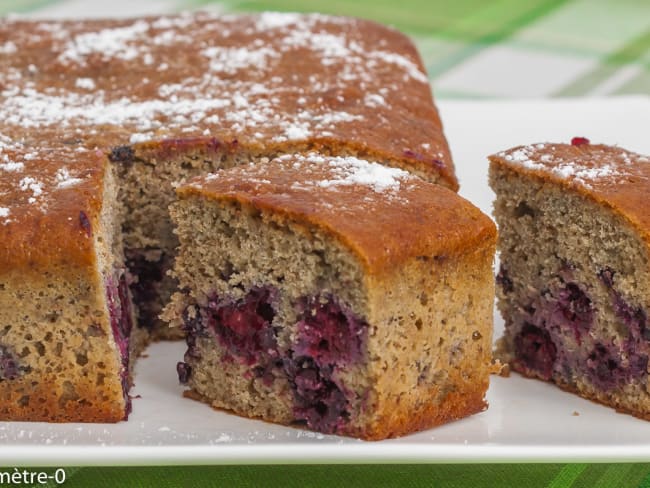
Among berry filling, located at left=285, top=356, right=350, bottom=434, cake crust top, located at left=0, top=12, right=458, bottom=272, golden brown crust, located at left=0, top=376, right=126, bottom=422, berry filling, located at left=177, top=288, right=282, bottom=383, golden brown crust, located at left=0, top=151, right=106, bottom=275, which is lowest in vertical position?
golden brown crust, located at left=0, top=376, right=126, bottom=422

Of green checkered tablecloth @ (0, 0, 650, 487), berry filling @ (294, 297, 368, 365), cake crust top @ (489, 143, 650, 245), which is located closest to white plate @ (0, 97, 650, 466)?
berry filling @ (294, 297, 368, 365)

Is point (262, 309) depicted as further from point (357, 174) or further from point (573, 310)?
point (573, 310)

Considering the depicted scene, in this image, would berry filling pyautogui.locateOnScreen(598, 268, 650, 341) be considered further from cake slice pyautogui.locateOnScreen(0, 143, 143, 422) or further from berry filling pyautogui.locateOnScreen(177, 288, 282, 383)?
cake slice pyautogui.locateOnScreen(0, 143, 143, 422)

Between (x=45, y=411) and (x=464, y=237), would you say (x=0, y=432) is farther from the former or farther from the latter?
(x=464, y=237)

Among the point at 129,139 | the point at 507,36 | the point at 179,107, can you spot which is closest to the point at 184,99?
the point at 179,107

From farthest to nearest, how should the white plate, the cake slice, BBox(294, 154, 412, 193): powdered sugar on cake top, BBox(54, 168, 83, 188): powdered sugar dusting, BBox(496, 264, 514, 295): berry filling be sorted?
BBox(496, 264, 514, 295): berry filling
BBox(54, 168, 83, 188): powdered sugar dusting
BBox(294, 154, 412, 193): powdered sugar on cake top
the cake slice
the white plate

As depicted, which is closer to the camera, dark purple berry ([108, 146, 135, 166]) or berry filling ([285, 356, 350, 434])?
berry filling ([285, 356, 350, 434])

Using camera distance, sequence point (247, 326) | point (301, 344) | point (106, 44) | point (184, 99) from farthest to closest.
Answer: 1. point (106, 44)
2. point (184, 99)
3. point (247, 326)
4. point (301, 344)
